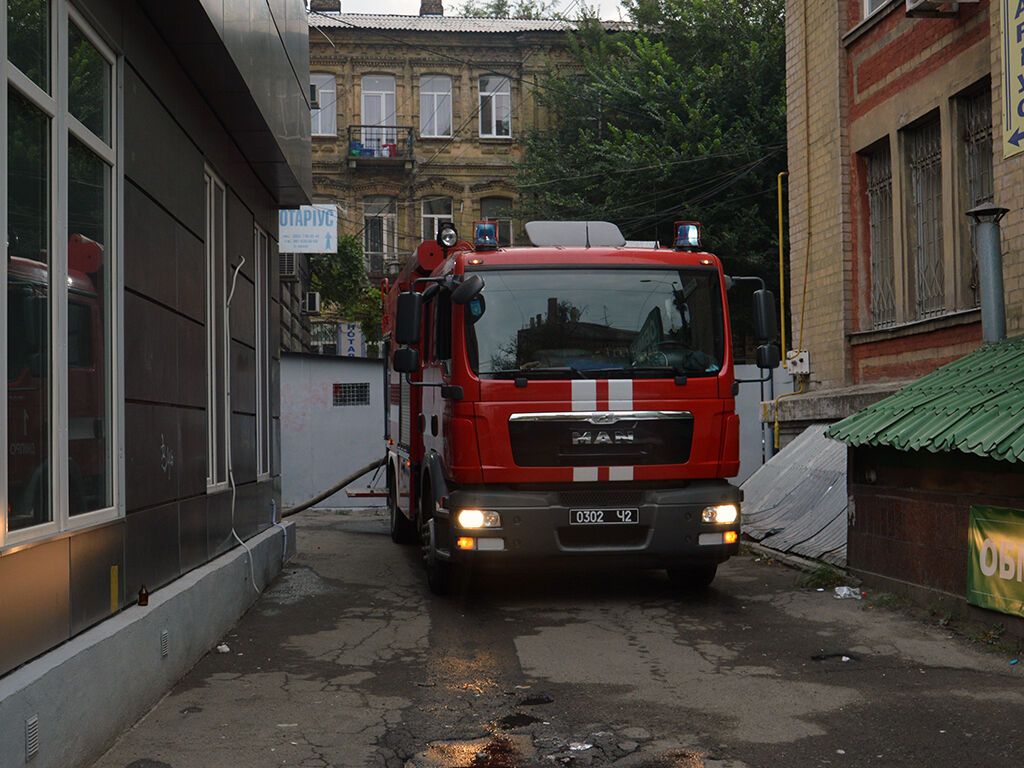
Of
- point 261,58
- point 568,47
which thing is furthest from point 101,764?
point 568,47

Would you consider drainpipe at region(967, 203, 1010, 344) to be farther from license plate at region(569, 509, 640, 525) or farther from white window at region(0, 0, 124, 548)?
white window at region(0, 0, 124, 548)

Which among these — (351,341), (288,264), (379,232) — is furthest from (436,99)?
(288,264)

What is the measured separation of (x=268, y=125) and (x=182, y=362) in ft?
8.59

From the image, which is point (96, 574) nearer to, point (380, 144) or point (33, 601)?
point (33, 601)

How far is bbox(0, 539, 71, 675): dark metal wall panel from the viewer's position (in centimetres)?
451

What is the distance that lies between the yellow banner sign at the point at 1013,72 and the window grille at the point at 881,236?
3932 mm

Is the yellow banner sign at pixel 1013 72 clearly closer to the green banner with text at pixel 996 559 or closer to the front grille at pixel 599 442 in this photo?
the green banner with text at pixel 996 559

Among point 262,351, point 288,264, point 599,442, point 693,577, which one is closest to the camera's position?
point 599,442

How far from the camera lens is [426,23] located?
3756 cm

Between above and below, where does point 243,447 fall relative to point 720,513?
above

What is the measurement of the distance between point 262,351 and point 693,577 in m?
4.67

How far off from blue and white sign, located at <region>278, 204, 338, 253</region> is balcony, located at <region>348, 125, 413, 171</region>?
552 inches

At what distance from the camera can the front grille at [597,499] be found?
9.27 meters

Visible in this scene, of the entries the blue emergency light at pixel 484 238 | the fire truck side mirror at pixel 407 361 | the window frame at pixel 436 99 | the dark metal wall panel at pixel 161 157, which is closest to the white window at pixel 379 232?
the window frame at pixel 436 99
